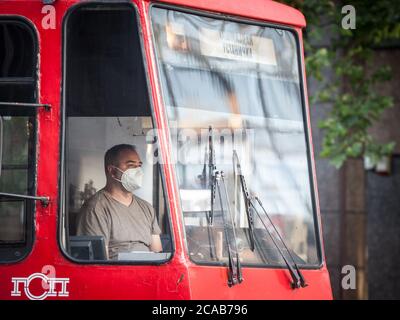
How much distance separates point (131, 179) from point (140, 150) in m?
0.20

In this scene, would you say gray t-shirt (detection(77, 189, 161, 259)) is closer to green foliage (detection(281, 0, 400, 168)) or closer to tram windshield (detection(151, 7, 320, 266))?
tram windshield (detection(151, 7, 320, 266))

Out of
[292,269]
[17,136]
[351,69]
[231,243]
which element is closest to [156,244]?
[231,243]

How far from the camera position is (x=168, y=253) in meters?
5.25

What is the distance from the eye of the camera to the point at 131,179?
5633mm

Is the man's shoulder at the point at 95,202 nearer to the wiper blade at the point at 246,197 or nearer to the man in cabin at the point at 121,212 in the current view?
A: the man in cabin at the point at 121,212

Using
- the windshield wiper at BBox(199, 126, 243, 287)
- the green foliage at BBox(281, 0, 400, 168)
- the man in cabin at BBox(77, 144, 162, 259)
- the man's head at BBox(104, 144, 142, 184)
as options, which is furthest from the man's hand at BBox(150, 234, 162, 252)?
the green foliage at BBox(281, 0, 400, 168)

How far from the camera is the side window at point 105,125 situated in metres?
5.40

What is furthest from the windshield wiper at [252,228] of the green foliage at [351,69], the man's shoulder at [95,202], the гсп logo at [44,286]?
the green foliage at [351,69]

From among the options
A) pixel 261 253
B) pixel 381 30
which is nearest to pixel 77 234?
pixel 261 253

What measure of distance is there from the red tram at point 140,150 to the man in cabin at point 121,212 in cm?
4

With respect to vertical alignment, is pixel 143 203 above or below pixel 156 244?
above

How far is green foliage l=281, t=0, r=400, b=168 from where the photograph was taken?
34.2ft

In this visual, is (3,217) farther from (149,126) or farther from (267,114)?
(267,114)

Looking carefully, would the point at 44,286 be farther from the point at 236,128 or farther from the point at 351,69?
the point at 351,69
